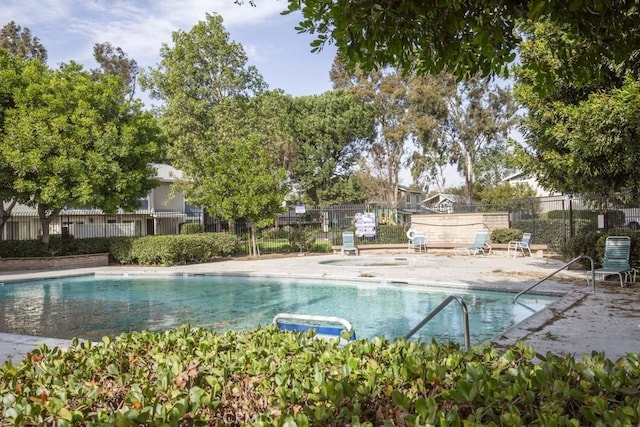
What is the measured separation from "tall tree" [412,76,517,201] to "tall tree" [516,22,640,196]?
80.2 ft

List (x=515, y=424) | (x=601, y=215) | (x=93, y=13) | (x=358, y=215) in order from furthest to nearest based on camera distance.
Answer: (x=358, y=215), (x=601, y=215), (x=93, y=13), (x=515, y=424)

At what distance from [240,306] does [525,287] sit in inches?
247

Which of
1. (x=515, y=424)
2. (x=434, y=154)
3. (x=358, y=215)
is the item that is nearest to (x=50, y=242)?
(x=358, y=215)

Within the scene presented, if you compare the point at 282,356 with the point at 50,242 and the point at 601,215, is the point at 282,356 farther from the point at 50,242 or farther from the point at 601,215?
the point at 50,242

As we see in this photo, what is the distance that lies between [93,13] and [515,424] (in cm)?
827

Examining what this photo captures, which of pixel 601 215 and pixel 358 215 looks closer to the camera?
pixel 601 215

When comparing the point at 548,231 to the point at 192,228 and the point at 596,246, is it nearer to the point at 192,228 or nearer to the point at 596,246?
the point at 596,246

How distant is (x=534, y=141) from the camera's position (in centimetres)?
1183

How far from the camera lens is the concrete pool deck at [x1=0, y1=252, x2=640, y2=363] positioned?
5.73 meters

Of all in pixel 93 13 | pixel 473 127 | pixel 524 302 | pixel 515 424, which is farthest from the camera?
pixel 473 127

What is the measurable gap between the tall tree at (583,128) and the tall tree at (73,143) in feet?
48.4

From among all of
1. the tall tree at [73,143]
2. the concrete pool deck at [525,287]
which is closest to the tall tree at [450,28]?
the concrete pool deck at [525,287]

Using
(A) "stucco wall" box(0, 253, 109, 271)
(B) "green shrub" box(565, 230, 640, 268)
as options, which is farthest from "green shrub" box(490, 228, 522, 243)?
(A) "stucco wall" box(0, 253, 109, 271)

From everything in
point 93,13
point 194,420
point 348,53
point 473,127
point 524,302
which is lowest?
point 524,302
